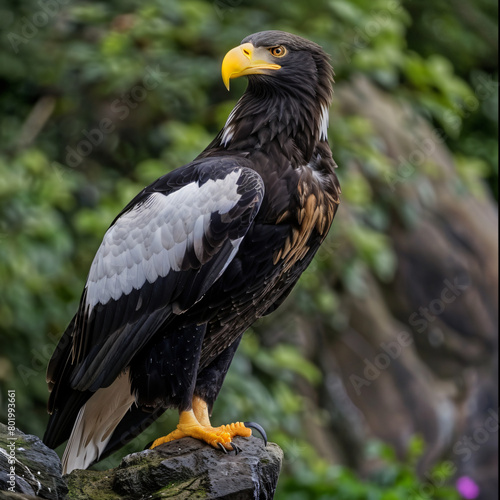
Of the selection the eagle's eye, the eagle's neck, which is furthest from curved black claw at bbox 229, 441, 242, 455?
the eagle's eye

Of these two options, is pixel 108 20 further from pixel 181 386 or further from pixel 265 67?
pixel 181 386

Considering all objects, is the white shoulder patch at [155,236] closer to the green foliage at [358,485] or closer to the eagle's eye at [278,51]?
the eagle's eye at [278,51]

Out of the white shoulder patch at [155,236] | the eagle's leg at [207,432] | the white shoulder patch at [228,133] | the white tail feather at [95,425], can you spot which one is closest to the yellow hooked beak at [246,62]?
the white shoulder patch at [228,133]

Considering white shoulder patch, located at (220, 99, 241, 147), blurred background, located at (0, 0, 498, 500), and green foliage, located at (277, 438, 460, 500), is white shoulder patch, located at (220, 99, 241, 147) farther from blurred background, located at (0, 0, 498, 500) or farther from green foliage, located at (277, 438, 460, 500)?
green foliage, located at (277, 438, 460, 500)

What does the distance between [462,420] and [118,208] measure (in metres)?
3.77

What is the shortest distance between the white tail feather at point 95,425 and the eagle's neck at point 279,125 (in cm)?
107

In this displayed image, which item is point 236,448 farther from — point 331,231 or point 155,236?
point 331,231

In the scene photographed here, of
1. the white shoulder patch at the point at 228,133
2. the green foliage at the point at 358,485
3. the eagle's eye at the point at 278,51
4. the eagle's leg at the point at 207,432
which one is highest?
the eagle's eye at the point at 278,51

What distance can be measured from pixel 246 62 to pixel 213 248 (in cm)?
72

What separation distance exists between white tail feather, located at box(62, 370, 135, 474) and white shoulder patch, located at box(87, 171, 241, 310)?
0.45m

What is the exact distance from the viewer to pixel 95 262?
2996mm

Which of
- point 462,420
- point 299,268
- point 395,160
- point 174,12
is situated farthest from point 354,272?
point 299,268

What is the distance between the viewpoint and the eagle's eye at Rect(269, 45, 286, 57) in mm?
2936

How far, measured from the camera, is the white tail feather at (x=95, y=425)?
10.3 feet
